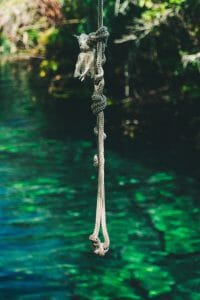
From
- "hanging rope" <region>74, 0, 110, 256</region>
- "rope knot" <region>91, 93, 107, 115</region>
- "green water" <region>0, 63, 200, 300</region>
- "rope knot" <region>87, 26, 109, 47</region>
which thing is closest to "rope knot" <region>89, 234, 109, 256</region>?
"hanging rope" <region>74, 0, 110, 256</region>

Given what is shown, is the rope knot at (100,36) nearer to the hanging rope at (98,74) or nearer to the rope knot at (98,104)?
the hanging rope at (98,74)

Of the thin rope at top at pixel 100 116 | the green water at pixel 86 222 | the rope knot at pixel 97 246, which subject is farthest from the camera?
the green water at pixel 86 222

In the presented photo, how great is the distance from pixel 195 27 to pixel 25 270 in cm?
561

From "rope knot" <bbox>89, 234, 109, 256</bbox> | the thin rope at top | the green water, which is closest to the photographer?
the thin rope at top

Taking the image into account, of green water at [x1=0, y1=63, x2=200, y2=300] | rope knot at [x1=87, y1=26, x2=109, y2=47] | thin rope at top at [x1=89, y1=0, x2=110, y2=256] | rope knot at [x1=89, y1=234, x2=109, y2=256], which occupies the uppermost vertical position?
rope knot at [x1=87, y1=26, x2=109, y2=47]

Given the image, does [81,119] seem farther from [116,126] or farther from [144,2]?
[144,2]

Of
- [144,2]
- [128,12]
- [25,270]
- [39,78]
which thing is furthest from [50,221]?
[39,78]

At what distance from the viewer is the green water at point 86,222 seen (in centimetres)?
577

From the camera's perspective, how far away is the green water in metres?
5.77

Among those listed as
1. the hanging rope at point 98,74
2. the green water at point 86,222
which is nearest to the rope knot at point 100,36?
the hanging rope at point 98,74

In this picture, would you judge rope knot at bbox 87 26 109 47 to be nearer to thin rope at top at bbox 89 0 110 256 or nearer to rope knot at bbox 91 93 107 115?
thin rope at top at bbox 89 0 110 256

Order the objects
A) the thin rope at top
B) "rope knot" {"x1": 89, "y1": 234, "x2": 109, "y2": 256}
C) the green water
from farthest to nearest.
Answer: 1. the green water
2. "rope knot" {"x1": 89, "y1": 234, "x2": 109, "y2": 256}
3. the thin rope at top

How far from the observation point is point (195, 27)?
32.4 ft

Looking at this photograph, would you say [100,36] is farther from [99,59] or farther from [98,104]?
[98,104]
